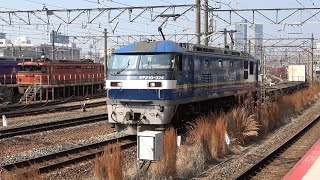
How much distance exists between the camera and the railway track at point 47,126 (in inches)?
654

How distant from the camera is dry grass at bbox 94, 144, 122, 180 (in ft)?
27.6

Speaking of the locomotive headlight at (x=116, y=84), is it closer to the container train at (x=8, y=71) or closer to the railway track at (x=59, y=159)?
the railway track at (x=59, y=159)

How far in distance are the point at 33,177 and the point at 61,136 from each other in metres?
8.40

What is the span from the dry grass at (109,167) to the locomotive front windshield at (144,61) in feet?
18.6

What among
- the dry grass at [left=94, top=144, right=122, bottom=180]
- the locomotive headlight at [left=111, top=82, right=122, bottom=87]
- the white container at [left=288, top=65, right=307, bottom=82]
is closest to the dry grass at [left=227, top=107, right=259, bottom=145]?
the locomotive headlight at [left=111, top=82, right=122, bottom=87]

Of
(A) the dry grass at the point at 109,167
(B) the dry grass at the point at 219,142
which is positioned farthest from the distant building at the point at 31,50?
(A) the dry grass at the point at 109,167

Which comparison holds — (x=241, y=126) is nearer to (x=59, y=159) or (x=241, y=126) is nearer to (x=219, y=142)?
(x=219, y=142)

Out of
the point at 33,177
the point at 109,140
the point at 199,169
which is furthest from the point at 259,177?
the point at 109,140

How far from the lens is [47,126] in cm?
1823

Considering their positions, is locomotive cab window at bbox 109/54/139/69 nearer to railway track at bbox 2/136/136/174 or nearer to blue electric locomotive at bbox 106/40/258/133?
blue electric locomotive at bbox 106/40/258/133

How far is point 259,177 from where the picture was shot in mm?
10195

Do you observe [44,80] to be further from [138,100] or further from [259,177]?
[259,177]

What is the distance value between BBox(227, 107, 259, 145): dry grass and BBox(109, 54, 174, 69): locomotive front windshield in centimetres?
283

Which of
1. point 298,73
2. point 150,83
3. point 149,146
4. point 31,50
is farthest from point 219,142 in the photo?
point 31,50
